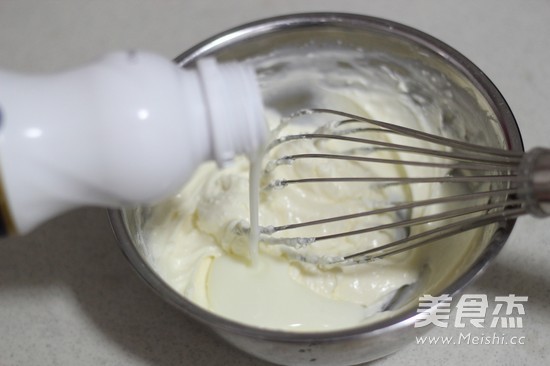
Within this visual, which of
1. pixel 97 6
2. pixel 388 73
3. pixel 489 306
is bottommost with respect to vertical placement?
pixel 489 306

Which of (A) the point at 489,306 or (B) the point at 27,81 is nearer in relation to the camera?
(B) the point at 27,81

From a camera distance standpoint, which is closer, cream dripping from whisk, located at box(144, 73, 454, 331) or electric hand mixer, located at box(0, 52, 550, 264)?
electric hand mixer, located at box(0, 52, 550, 264)

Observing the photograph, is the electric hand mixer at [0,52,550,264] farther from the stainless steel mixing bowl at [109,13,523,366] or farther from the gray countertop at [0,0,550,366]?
the gray countertop at [0,0,550,366]

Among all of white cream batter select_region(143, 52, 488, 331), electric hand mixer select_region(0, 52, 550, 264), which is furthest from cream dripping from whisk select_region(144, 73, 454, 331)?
electric hand mixer select_region(0, 52, 550, 264)

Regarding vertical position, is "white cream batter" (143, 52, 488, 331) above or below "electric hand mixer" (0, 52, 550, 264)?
below

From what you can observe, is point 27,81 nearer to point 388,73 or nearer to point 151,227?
point 151,227

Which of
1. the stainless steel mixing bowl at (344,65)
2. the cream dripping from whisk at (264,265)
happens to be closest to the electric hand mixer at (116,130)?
the stainless steel mixing bowl at (344,65)

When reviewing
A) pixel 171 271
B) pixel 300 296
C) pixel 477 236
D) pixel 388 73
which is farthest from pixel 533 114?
pixel 171 271

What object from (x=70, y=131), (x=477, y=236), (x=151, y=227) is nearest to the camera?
(x=70, y=131)
